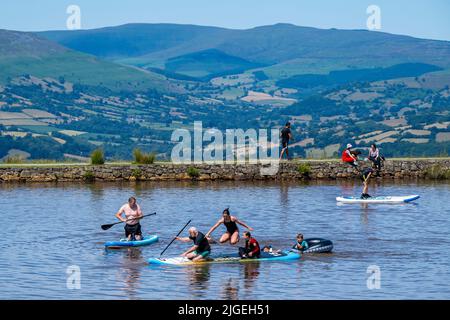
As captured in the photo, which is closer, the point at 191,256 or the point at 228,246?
the point at 191,256

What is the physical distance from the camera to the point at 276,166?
55.7 metres

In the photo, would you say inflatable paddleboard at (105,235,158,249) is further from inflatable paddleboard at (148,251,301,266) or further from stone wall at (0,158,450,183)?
stone wall at (0,158,450,183)

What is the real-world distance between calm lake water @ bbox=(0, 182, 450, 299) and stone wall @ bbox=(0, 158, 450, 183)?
149cm

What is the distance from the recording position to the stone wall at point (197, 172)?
183 feet

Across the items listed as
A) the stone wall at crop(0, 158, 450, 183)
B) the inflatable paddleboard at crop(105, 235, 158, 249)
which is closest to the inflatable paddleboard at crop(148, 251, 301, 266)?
the inflatable paddleboard at crop(105, 235, 158, 249)

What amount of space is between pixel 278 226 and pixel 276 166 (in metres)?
17.4

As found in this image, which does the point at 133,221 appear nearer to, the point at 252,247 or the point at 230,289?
the point at 252,247

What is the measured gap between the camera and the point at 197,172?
56031 mm

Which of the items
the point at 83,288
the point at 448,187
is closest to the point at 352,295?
the point at 83,288

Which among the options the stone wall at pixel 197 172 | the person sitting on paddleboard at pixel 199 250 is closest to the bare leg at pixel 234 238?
the person sitting on paddleboard at pixel 199 250

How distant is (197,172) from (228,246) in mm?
21966

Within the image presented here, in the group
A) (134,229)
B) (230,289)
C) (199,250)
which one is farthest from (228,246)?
(230,289)

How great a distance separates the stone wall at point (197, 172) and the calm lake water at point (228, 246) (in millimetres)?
1494
